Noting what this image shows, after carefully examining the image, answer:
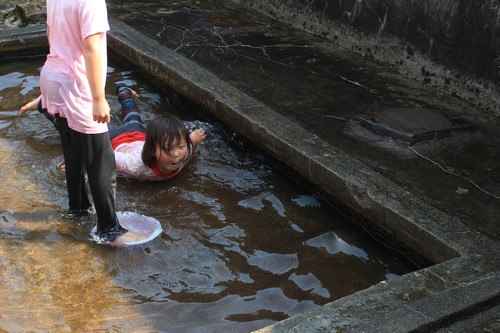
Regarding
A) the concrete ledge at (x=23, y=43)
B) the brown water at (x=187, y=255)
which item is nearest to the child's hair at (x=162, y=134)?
the brown water at (x=187, y=255)

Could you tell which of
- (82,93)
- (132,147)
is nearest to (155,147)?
(132,147)

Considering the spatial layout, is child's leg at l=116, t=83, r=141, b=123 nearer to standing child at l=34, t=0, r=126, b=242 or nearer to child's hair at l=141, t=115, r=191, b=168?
child's hair at l=141, t=115, r=191, b=168

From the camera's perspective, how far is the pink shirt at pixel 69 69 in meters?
2.94

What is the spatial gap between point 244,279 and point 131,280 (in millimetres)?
560

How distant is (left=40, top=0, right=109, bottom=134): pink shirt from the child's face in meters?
0.89

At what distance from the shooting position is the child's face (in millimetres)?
4070

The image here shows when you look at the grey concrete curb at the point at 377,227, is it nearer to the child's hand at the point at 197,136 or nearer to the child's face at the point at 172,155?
the child's hand at the point at 197,136

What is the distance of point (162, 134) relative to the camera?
402 cm

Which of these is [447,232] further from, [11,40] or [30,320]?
[11,40]

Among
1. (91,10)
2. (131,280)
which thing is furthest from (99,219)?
(91,10)

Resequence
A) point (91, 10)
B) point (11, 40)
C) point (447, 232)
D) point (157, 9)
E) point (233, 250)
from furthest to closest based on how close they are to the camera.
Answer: point (157, 9) < point (11, 40) < point (233, 250) < point (447, 232) < point (91, 10)

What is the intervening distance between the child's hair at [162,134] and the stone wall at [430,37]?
7.86 ft

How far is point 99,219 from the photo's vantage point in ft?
11.3

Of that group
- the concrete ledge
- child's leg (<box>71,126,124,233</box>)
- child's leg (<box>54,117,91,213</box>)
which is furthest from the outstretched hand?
the concrete ledge
